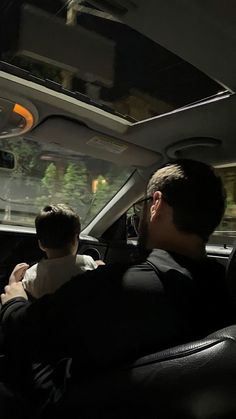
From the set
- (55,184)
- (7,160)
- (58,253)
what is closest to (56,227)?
(58,253)

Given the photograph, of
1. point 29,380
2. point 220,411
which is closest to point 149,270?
point 220,411

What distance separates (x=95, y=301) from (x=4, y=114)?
180cm

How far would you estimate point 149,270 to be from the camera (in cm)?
173

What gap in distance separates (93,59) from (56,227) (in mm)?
1063

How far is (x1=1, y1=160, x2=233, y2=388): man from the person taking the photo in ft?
5.41

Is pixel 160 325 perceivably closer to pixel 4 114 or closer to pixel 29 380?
pixel 29 380

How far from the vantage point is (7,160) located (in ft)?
12.4

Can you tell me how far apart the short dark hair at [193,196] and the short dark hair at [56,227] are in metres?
1.23

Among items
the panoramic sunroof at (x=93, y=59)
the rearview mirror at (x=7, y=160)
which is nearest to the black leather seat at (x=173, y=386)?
the panoramic sunroof at (x=93, y=59)

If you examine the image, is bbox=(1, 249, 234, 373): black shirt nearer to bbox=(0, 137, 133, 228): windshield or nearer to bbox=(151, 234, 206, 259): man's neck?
bbox=(151, 234, 206, 259): man's neck

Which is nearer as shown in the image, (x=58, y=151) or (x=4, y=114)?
(x=4, y=114)

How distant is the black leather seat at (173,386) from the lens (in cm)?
149

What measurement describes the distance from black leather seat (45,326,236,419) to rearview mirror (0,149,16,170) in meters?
2.46

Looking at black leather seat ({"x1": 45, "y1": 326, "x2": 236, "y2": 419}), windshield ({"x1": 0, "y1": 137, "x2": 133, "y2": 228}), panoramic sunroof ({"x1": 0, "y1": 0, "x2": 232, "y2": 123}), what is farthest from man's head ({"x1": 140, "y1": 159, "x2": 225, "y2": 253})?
windshield ({"x1": 0, "y1": 137, "x2": 133, "y2": 228})
